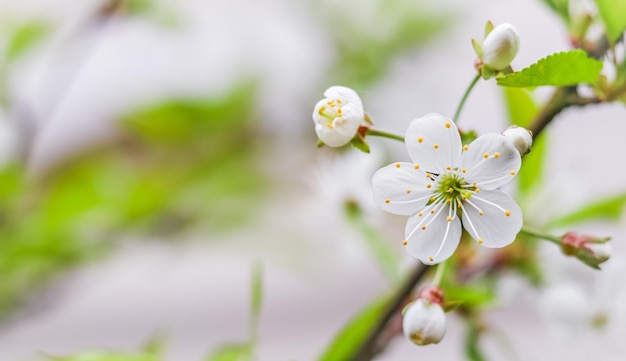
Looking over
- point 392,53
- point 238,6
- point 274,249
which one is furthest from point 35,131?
point 238,6

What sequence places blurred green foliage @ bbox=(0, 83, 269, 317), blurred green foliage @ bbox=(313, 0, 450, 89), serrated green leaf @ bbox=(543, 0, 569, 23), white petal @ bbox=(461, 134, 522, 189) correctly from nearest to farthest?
white petal @ bbox=(461, 134, 522, 189), serrated green leaf @ bbox=(543, 0, 569, 23), blurred green foliage @ bbox=(0, 83, 269, 317), blurred green foliage @ bbox=(313, 0, 450, 89)

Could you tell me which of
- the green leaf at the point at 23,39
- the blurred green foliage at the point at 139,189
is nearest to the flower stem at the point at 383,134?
the blurred green foliage at the point at 139,189

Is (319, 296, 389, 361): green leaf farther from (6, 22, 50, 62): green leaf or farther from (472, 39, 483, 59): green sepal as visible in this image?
(6, 22, 50, 62): green leaf

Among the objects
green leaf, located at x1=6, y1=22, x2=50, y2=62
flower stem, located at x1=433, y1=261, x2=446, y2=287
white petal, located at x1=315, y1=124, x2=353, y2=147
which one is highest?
green leaf, located at x1=6, y1=22, x2=50, y2=62

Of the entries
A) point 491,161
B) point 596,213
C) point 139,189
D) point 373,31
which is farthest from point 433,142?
point 373,31

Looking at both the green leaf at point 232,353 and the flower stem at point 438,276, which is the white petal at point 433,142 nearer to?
the flower stem at point 438,276

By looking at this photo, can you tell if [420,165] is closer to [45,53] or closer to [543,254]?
[543,254]

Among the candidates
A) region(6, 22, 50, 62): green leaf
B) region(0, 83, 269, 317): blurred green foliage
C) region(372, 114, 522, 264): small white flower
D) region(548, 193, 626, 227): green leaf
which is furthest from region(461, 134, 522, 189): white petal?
region(6, 22, 50, 62): green leaf
